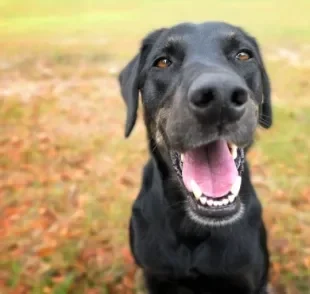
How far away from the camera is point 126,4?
17.6ft

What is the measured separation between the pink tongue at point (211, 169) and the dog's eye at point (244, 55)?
439mm

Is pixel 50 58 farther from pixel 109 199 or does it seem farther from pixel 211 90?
pixel 211 90

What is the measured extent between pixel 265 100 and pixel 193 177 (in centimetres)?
71

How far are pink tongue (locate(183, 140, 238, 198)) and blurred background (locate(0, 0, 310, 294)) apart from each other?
0.82m

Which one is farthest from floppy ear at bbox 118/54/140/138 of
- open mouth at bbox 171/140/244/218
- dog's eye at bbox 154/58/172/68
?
open mouth at bbox 171/140/244/218

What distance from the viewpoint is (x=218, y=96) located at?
159cm

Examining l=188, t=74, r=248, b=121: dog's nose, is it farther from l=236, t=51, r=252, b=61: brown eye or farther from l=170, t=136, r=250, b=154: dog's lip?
l=236, t=51, r=252, b=61: brown eye

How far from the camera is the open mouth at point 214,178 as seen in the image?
6.63 ft

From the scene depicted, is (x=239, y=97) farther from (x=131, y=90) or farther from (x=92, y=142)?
(x=92, y=142)

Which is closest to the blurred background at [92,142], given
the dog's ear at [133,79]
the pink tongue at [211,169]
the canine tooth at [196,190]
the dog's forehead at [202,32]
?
the dog's ear at [133,79]

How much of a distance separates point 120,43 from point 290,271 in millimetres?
3499

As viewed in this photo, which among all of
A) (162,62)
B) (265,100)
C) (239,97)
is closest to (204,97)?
(239,97)

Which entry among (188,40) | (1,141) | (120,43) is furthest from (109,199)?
(120,43)

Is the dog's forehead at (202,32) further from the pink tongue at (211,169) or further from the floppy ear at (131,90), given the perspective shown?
the pink tongue at (211,169)
